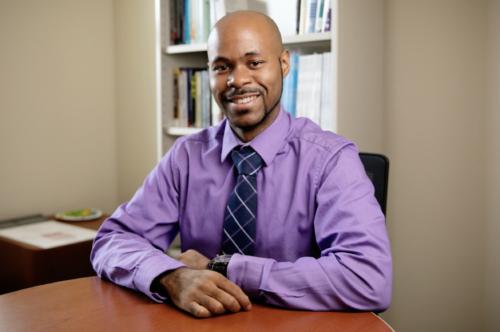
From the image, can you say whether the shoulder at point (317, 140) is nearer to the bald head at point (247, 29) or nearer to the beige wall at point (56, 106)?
the bald head at point (247, 29)

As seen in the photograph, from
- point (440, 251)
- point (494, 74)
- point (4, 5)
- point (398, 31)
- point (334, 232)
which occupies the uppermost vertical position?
point (4, 5)

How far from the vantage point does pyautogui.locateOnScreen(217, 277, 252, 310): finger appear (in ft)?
3.36

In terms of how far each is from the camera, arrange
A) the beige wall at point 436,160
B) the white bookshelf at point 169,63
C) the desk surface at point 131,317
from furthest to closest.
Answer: the white bookshelf at point 169,63, the beige wall at point 436,160, the desk surface at point 131,317

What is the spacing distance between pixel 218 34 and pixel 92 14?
1907 mm

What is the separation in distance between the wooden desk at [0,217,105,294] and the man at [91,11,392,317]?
949mm

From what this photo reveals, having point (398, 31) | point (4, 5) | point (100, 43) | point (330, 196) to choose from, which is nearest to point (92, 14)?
point (100, 43)

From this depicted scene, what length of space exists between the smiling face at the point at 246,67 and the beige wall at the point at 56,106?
5.56ft

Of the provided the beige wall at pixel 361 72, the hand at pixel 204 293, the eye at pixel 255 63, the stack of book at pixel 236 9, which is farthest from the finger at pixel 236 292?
the stack of book at pixel 236 9

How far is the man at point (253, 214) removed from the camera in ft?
3.52

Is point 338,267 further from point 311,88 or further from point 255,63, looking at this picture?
point 311,88

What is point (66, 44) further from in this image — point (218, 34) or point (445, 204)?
point (445, 204)

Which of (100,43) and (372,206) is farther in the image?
(100,43)

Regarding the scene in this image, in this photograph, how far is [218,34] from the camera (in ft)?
4.50

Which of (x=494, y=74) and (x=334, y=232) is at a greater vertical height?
(x=494, y=74)
